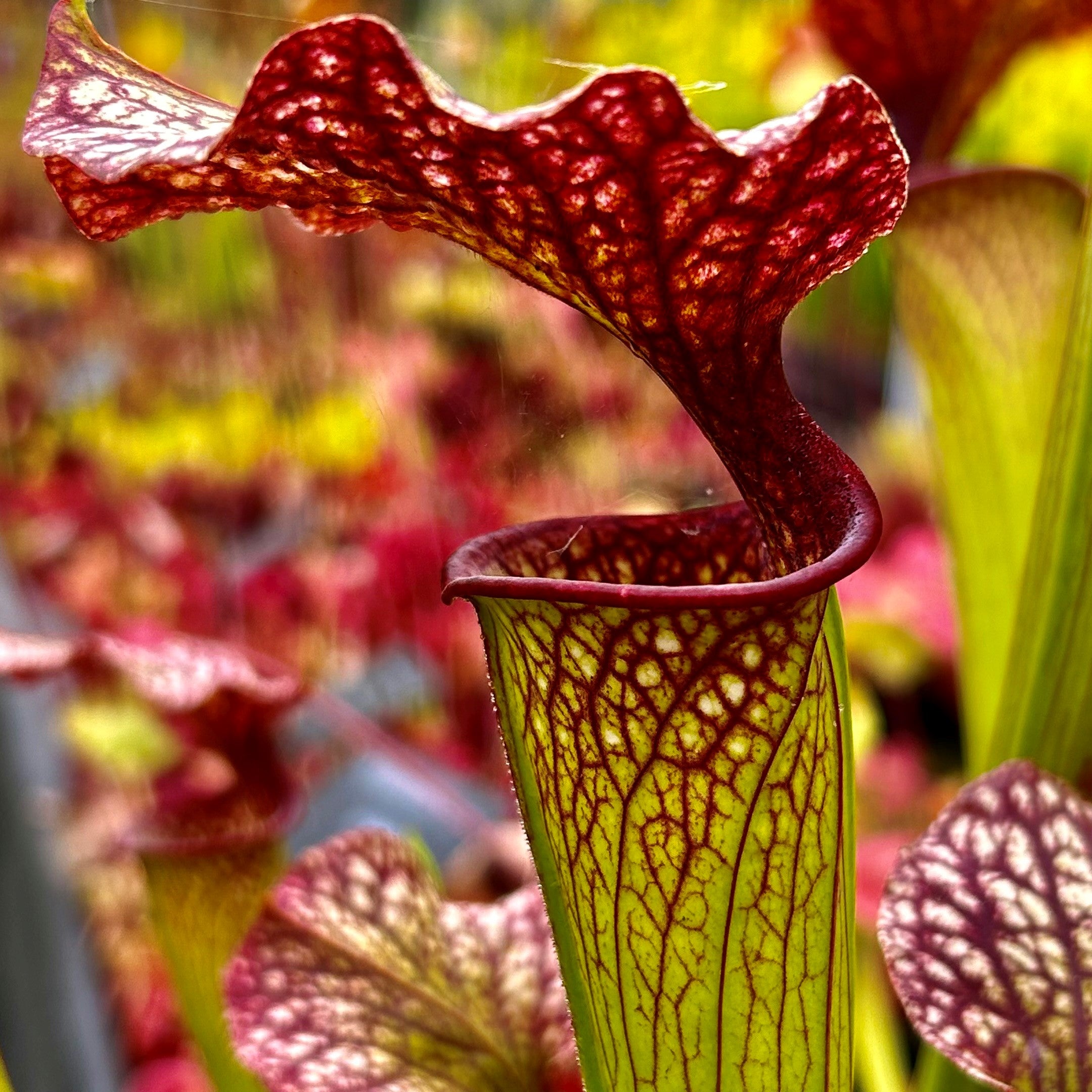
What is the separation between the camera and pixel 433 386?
1139 millimetres

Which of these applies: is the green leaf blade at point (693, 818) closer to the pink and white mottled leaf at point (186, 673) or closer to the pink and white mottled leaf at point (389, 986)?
the pink and white mottled leaf at point (389, 986)

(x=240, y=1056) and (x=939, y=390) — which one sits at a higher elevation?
(x=939, y=390)

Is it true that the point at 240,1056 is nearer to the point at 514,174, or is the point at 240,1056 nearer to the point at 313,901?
the point at 313,901

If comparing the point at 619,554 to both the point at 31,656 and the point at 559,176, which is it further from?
the point at 31,656

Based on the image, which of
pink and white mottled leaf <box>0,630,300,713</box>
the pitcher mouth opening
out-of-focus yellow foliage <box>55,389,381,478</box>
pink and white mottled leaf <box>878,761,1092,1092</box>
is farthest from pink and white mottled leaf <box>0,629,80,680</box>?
out-of-focus yellow foliage <box>55,389,381,478</box>

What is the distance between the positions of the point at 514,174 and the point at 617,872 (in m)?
0.18

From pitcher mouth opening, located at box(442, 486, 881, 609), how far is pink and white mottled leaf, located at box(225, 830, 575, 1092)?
162mm

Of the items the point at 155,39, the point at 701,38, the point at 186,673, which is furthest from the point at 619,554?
the point at 701,38

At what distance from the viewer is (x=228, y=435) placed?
175cm

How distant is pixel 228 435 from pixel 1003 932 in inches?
63.5

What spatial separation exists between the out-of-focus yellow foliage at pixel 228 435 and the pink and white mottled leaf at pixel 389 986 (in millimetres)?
1069

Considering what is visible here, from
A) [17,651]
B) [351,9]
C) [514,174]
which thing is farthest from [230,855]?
[351,9]

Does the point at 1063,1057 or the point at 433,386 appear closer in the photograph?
the point at 1063,1057

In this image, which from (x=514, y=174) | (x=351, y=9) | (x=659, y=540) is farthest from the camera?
(x=351, y=9)
